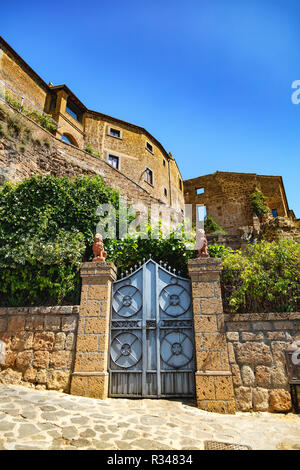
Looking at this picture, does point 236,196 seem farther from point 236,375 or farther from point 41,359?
point 41,359

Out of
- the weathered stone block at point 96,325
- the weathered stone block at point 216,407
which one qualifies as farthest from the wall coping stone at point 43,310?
the weathered stone block at point 216,407

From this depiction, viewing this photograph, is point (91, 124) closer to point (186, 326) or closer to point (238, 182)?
point (238, 182)

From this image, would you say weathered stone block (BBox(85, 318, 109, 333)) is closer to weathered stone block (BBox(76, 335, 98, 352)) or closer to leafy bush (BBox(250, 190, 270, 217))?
weathered stone block (BBox(76, 335, 98, 352))

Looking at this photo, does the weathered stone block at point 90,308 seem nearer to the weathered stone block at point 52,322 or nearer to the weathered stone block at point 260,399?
the weathered stone block at point 52,322

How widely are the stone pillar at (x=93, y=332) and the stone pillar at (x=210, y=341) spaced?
4.97ft

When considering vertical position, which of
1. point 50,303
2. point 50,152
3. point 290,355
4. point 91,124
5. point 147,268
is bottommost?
point 290,355

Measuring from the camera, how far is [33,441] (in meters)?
2.75

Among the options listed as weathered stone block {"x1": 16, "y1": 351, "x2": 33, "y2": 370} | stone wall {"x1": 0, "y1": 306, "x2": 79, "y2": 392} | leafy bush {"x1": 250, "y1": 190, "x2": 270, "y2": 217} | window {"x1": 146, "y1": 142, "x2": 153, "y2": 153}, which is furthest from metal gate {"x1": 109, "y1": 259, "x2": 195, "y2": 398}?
window {"x1": 146, "y1": 142, "x2": 153, "y2": 153}

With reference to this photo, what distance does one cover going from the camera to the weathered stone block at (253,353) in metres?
4.45

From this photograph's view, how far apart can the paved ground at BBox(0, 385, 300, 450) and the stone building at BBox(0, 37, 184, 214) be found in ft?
42.0

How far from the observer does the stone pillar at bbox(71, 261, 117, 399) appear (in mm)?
4566

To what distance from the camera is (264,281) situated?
4.99 m

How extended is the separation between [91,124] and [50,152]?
29.2 feet
